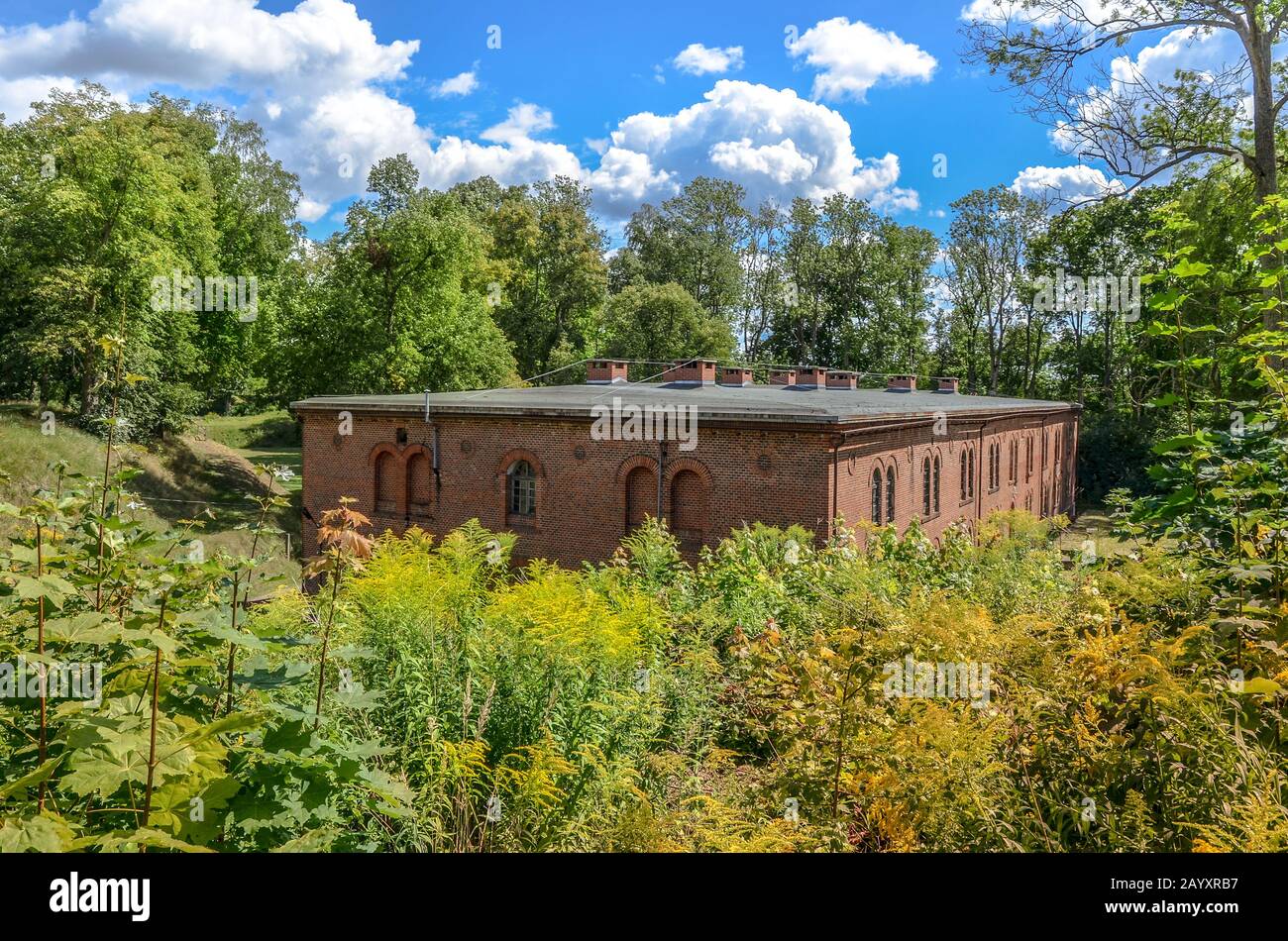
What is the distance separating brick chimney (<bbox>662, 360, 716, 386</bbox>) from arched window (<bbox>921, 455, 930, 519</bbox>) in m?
7.70

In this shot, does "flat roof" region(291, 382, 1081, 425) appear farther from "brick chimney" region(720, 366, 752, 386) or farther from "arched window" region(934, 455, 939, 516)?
"brick chimney" region(720, 366, 752, 386)

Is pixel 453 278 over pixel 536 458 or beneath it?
over

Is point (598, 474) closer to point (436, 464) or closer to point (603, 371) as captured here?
point (436, 464)

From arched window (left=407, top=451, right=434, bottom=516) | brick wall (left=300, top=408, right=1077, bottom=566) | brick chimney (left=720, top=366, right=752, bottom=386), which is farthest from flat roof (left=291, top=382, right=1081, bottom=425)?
brick chimney (left=720, top=366, right=752, bottom=386)

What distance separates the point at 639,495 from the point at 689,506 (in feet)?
3.94

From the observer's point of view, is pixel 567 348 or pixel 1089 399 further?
pixel 1089 399

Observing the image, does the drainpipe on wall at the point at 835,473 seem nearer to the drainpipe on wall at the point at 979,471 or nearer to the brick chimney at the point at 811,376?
the drainpipe on wall at the point at 979,471

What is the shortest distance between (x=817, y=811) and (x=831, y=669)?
2.87 ft

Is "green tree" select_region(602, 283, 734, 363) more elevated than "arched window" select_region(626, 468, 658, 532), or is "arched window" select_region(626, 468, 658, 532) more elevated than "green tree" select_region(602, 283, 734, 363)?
"green tree" select_region(602, 283, 734, 363)

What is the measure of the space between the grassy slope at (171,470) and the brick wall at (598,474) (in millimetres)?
2913

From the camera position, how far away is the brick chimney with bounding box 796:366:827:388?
3469cm
